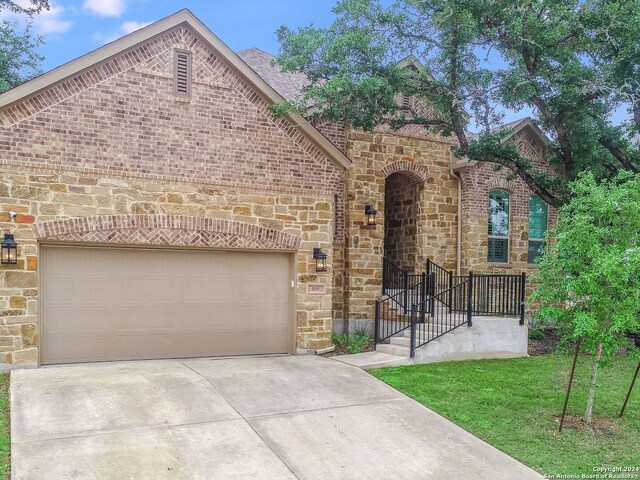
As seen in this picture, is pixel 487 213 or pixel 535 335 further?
pixel 487 213

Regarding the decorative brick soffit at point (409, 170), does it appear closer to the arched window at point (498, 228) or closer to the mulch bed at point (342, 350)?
the arched window at point (498, 228)

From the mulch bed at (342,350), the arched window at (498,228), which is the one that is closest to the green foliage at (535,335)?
the arched window at (498,228)

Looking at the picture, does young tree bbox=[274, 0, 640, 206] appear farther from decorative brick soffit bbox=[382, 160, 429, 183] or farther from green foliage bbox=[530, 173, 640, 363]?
green foliage bbox=[530, 173, 640, 363]

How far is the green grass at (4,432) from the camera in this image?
5282 millimetres

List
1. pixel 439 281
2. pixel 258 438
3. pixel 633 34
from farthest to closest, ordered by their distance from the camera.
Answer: pixel 439 281 < pixel 633 34 < pixel 258 438

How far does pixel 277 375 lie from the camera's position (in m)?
8.88

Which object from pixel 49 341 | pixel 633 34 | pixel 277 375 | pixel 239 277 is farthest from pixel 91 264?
pixel 633 34

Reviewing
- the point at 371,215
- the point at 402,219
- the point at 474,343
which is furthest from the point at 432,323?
the point at 402,219

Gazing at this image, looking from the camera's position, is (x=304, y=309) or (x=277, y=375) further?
(x=304, y=309)

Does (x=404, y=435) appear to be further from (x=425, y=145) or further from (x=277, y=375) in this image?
(x=425, y=145)

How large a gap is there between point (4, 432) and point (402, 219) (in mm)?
10490

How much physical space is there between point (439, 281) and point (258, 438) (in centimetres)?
851

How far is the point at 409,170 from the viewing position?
13602mm

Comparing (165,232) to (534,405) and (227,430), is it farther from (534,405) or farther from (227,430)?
(534,405)
